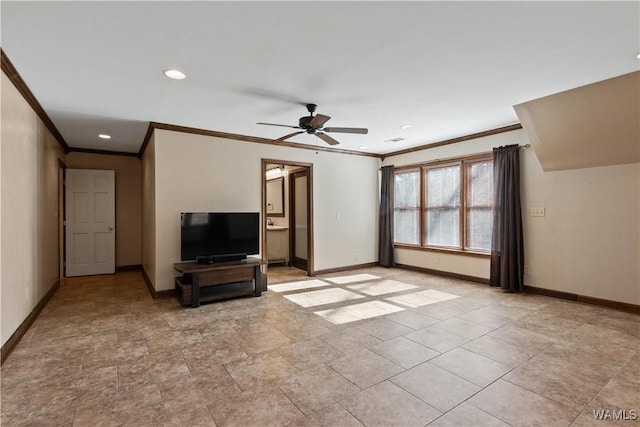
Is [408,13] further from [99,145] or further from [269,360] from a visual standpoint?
[99,145]

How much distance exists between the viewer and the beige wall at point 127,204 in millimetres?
6855

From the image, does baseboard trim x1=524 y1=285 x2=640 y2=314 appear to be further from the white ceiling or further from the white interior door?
the white interior door

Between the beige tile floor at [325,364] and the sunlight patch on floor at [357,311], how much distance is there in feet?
0.09

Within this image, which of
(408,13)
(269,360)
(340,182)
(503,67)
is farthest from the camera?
(340,182)

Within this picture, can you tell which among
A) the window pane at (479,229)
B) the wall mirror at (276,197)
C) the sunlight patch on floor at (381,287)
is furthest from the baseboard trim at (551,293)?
the wall mirror at (276,197)

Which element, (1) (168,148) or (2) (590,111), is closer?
(2) (590,111)

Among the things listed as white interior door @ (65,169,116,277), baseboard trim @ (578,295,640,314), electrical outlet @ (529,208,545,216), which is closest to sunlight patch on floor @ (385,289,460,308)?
baseboard trim @ (578,295,640,314)

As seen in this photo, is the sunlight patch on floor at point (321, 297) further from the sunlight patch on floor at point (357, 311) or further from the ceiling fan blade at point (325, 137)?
the ceiling fan blade at point (325, 137)

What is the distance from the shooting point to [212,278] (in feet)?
14.8

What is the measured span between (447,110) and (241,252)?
11.9ft

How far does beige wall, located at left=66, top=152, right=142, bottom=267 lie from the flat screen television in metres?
3.19

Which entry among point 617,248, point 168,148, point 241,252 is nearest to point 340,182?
point 241,252

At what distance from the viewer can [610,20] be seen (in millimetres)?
2215

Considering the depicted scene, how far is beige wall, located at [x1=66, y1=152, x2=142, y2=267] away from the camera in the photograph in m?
6.86
